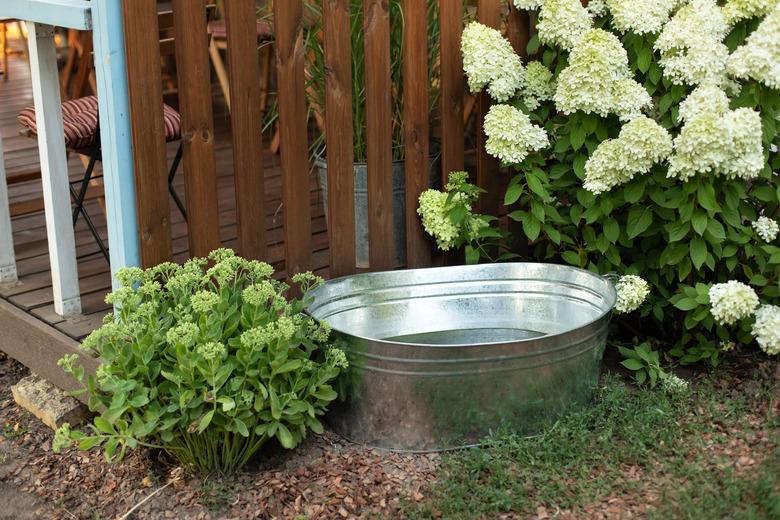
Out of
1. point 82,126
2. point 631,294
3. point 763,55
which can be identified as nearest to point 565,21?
point 763,55

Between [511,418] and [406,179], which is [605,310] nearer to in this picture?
[511,418]

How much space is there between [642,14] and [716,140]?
0.54 m

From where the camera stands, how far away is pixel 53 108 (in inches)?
127

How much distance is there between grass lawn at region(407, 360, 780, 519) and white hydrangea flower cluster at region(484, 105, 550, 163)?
33.1 inches

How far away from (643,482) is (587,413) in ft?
1.18

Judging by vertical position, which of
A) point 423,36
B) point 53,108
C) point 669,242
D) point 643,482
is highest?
point 423,36

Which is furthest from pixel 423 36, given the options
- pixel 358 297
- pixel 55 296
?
pixel 55 296

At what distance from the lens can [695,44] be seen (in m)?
3.08

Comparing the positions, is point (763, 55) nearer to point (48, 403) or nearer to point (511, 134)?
point (511, 134)

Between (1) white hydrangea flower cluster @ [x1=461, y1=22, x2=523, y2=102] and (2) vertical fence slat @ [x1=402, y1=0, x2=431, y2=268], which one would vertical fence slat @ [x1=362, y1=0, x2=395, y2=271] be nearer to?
(2) vertical fence slat @ [x1=402, y1=0, x2=431, y2=268]

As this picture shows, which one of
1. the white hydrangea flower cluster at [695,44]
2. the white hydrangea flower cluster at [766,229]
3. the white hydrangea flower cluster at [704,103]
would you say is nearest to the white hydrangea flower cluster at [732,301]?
the white hydrangea flower cluster at [766,229]

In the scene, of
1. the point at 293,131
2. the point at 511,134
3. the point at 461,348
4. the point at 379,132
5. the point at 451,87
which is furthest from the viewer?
the point at 451,87

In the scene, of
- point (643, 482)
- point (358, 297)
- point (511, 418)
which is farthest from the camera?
point (358, 297)

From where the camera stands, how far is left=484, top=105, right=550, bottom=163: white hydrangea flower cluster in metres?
3.35
